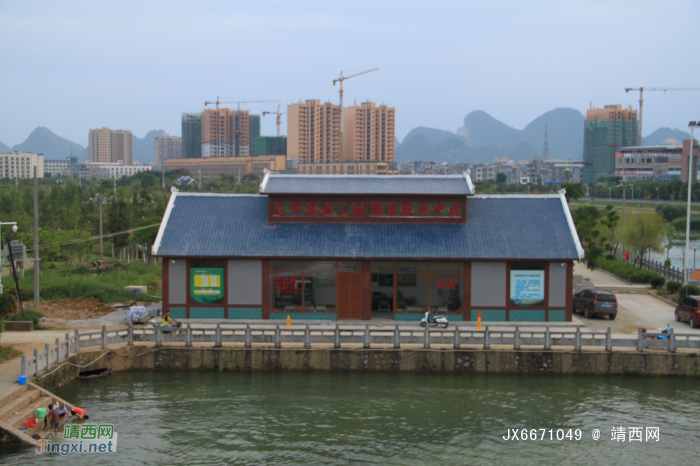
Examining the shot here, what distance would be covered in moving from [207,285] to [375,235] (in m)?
8.89

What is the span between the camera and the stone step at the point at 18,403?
1981 cm

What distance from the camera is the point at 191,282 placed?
102ft

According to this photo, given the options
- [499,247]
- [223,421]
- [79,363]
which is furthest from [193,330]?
[499,247]

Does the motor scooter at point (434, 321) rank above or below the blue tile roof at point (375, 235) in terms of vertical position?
below

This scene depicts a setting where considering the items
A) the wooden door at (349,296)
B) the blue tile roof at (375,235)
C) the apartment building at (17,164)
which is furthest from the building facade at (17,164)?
the wooden door at (349,296)

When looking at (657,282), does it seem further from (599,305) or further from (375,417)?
(375,417)

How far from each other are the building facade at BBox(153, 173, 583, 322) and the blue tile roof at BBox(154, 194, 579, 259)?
0.22 ft

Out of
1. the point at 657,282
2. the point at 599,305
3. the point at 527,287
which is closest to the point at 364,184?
the point at 527,287

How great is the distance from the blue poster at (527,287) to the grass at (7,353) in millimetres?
22550

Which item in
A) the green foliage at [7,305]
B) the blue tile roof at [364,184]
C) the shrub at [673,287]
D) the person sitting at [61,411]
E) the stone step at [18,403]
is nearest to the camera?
the stone step at [18,403]

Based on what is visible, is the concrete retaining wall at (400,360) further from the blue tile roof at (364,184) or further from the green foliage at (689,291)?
the green foliage at (689,291)

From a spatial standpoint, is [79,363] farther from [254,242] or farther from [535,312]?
[535,312]

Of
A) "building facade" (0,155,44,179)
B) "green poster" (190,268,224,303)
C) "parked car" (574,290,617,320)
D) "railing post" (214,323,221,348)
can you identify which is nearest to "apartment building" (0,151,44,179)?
"building facade" (0,155,44,179)

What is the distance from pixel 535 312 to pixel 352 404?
12.1 m
